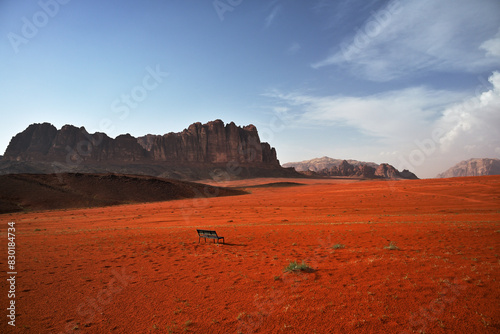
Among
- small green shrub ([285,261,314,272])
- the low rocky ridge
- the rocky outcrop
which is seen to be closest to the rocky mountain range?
the rocky outcrop

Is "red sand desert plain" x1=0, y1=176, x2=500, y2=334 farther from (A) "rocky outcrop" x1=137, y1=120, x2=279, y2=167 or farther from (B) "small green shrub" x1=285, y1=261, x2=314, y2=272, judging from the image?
(A) "rocky outcrop" x1=137, y1=120, x2=279, y2=167

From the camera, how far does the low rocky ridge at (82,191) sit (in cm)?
4325

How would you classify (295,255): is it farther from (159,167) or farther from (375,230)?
(159,167)

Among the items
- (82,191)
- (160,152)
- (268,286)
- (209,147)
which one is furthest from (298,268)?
(160,152)

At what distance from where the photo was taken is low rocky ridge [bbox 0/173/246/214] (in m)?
43.2

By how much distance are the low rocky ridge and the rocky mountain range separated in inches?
2777

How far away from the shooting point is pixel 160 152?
157 m

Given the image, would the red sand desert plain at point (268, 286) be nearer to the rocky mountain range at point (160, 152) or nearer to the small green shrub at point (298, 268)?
the small green shrub at point (298, 268)

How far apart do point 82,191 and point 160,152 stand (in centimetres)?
10983

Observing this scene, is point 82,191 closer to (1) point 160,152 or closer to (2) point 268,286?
(2) point 268,286

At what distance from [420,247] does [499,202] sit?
23.7 meters

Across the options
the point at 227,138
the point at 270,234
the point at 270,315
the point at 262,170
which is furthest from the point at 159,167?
the point at 270,315

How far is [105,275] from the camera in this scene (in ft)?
28.6

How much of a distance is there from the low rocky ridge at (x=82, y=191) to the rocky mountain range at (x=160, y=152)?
231 feet
